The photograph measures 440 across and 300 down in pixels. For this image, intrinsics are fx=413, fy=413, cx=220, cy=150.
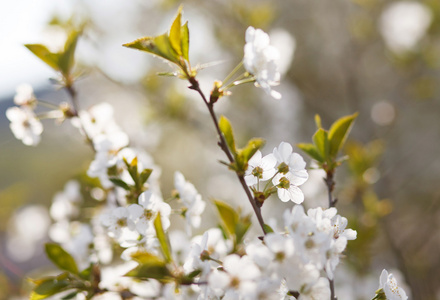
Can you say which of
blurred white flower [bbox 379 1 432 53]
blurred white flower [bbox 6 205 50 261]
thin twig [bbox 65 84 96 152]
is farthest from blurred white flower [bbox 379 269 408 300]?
blurred white flower [bbox 6 205 50 261]

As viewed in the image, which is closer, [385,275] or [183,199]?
[385,275]

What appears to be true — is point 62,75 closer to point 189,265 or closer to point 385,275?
point 189,265

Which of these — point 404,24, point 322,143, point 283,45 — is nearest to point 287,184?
point 322,143

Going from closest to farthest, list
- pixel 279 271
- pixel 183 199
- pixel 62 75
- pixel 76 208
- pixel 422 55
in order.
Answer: pixel 279 271 → pixel 183 199 → pixel 62 75 → pixel 76 208 → pixel 422 55

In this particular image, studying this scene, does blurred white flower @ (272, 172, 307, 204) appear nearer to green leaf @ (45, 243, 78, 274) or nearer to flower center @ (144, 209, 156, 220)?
flower center @ (144, 209, 156, 220)

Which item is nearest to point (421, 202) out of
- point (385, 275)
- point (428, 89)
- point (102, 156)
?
point (428, 89)
